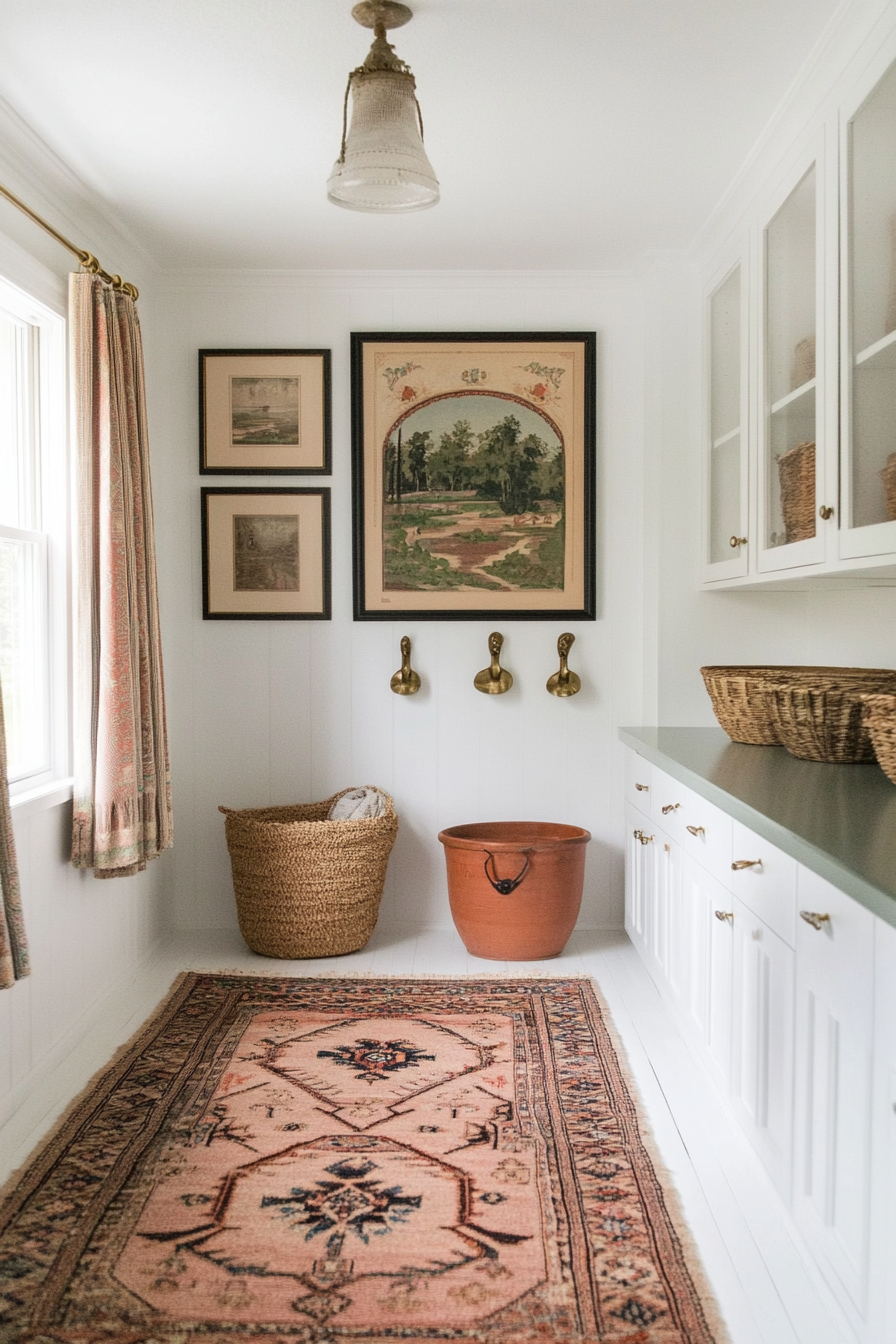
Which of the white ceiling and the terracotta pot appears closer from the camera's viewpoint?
the white ceiling

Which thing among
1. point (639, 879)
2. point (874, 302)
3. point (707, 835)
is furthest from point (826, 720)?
point (639, 879)

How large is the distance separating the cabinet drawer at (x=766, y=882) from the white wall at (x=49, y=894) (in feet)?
5.41

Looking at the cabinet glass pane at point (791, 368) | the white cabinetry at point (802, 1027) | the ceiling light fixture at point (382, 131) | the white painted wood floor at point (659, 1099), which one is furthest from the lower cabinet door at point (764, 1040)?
the ceiling light fixture at point (382, 131)

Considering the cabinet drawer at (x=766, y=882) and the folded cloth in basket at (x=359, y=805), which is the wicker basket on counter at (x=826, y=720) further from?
the folded cloth in basket at (x=359, y=805)

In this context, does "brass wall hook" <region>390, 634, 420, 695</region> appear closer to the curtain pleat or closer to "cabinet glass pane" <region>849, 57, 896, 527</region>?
the curtain pleat

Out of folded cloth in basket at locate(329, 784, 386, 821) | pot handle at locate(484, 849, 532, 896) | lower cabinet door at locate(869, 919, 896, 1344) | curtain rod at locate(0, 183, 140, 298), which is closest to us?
lower cabinet door at locate(869, 919, 896, 1344)

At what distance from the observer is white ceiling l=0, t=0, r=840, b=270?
2.27m

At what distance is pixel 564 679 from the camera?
4.00m

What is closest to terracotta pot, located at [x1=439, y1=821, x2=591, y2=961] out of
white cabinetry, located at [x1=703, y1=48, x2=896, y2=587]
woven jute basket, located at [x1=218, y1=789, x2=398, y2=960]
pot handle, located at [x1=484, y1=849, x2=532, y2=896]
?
pot handle, located at [x1=484, y1=849, x2=532, y2=896]

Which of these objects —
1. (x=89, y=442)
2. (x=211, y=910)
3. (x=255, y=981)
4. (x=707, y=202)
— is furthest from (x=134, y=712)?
(x=707, y=202)

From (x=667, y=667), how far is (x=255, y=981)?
1.72 m

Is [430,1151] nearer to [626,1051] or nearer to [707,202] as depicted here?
[626,1051]

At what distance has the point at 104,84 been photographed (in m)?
2.55

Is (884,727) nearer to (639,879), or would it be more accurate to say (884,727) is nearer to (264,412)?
(639,879)
